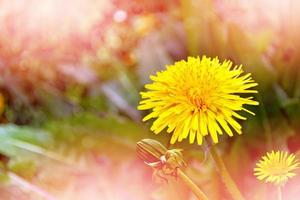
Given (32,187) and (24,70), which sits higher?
(24,70)

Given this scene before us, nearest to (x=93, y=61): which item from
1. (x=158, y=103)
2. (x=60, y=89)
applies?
(x=60, y=89)

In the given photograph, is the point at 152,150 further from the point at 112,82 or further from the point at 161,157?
the point at 112,82

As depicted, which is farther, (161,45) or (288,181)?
(161,45)

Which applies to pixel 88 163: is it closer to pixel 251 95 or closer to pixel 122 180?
pixel 122 180

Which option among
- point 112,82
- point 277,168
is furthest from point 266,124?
point 112,82

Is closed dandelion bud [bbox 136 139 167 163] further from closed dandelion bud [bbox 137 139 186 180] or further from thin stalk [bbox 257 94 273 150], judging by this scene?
thin stalk [bbox 257 94 273 150]

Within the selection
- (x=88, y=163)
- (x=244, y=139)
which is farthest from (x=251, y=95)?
(x=88, y=163)
